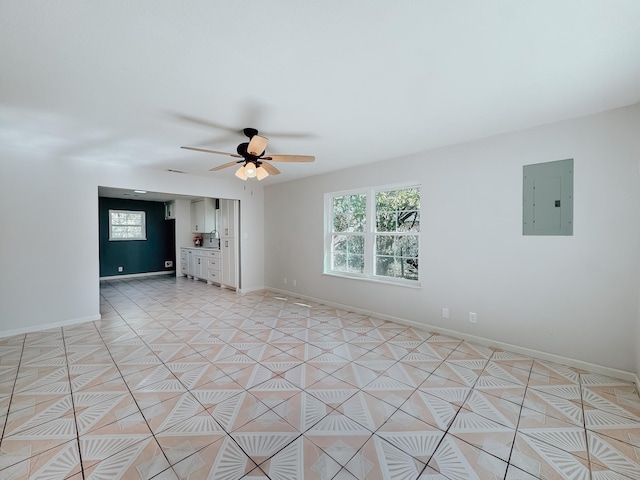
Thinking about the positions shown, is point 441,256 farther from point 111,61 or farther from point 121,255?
point 121,255

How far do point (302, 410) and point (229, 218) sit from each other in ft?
16.2

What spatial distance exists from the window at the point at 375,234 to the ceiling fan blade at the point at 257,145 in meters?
2.12

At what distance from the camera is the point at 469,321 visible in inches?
134

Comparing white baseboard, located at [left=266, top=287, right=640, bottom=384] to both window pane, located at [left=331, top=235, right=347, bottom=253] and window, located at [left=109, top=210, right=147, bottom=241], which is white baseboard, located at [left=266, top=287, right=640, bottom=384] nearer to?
window pane, located at [left=331, top=235, right=347, bottom=253]

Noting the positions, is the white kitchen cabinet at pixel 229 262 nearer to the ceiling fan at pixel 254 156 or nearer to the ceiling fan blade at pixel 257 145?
the ceiling fan at pixel 254 156

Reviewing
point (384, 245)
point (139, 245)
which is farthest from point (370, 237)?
point (139, 245)

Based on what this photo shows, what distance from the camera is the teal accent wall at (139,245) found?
24.7 feet

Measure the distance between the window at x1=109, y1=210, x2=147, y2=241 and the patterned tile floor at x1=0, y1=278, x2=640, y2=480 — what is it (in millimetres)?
4695

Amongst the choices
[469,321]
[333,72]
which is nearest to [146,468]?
[333,72]

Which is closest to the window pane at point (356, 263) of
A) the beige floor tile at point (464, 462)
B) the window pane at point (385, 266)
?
the window pane at point (385, 266)

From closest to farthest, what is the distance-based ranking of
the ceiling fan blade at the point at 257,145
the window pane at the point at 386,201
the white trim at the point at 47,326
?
the ceiling fan blade at the point at 257,145 → the white trim at the point at 47,326 → the window pane at the point at 386,201

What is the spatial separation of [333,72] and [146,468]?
2624 mm

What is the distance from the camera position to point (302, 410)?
2.10 m

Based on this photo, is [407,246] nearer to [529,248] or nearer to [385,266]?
[385,266]
